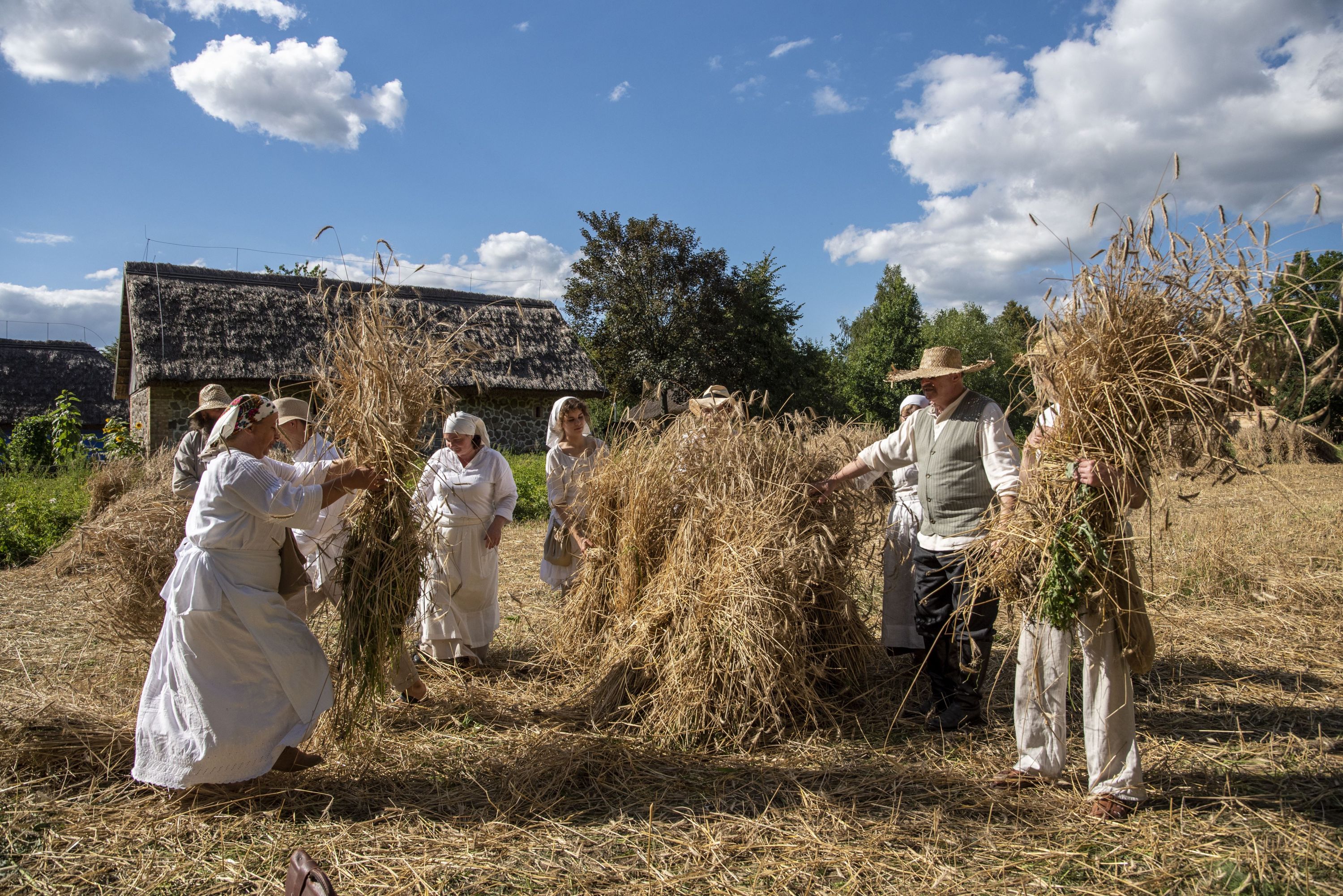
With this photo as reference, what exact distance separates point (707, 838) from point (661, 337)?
21.1 m

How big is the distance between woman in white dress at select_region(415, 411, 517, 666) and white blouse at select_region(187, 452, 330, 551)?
1.53 m

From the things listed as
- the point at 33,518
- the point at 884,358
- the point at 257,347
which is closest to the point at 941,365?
the point at 33,518

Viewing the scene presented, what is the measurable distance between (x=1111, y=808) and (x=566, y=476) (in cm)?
334

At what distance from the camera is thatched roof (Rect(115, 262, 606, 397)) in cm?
1412

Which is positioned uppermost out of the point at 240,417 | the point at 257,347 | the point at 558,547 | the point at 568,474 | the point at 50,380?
the point at 50,380

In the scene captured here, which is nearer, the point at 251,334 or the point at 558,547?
the point at 558,547

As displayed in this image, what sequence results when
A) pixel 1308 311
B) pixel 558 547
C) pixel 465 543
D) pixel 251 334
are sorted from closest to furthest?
pixel 1308 311
pixel 465 543
pixel 558 547
pixel 251 334

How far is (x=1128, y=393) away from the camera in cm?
276

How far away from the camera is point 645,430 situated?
179 inches

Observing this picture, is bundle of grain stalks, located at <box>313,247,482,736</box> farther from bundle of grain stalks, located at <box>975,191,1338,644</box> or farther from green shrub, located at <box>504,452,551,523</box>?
green shrub, located at <box>504,452,551,523</box>

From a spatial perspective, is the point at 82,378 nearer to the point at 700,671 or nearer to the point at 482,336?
the point at 482,336

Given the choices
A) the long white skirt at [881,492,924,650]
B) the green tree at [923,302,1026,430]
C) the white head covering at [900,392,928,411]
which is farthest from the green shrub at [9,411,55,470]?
the green tree at [923,302,1026,430]

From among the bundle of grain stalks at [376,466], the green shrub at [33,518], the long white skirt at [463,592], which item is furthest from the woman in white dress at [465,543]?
the green shrub at [33,518]

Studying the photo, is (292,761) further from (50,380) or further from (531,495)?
(50,380)
